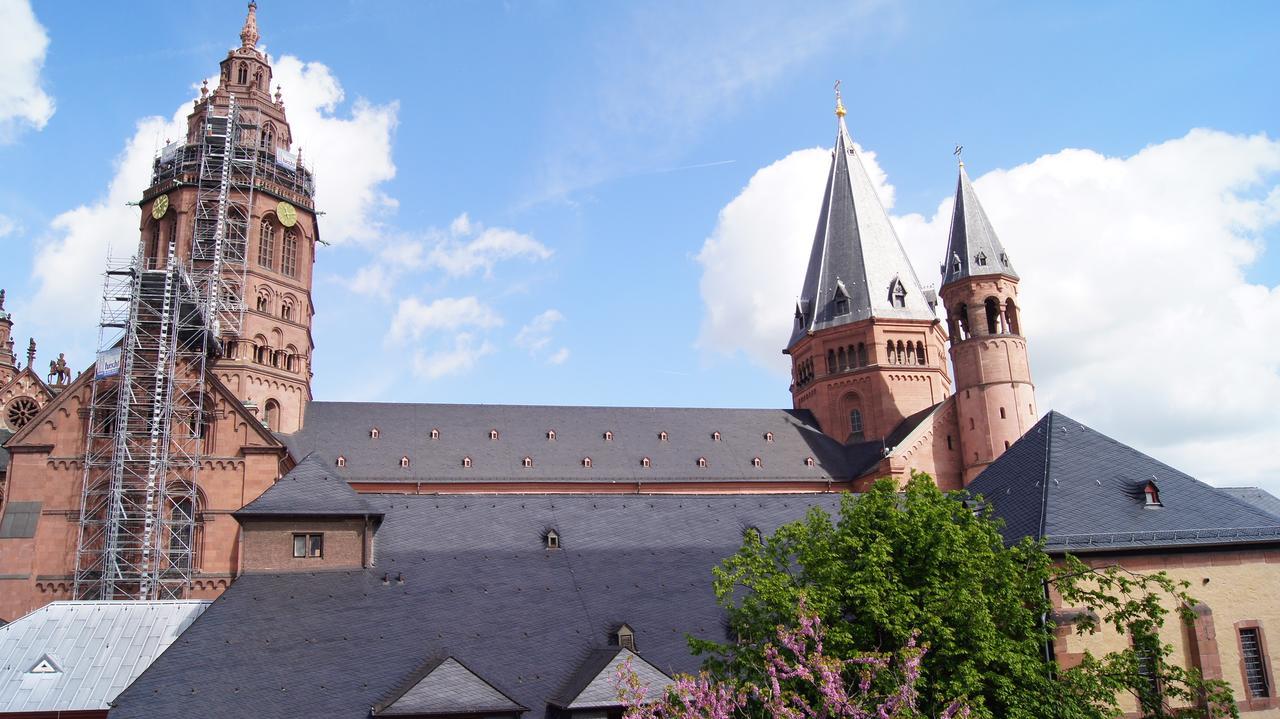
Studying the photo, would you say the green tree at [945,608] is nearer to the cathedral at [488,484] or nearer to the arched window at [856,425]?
the cathedral at [488,484]

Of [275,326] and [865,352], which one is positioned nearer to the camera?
[275,326]

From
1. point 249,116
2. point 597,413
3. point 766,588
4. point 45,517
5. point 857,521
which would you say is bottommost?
point 766,588

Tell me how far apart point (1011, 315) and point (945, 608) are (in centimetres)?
4512

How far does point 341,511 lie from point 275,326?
101ft

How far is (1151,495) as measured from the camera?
1012 inches

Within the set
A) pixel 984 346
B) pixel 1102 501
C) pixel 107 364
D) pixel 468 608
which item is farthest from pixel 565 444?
pixel 1102 501

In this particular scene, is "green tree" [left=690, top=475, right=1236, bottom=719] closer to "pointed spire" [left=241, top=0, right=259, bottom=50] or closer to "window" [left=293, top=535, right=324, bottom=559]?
"window" [left=293, top=535, right=324, bottom=559]

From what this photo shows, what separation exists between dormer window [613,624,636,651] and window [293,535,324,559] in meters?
9.26

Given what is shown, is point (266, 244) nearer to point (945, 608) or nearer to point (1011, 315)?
point (1011, 315)

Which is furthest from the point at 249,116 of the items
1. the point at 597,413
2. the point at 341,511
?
the point at 341,511

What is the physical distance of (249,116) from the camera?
196 feet

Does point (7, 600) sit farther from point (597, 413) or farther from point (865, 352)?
point (865, 352)

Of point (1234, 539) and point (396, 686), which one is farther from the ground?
point (1234, 539)

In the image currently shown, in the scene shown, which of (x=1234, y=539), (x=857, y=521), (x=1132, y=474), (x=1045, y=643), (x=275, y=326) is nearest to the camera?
(x=857, y=521)
